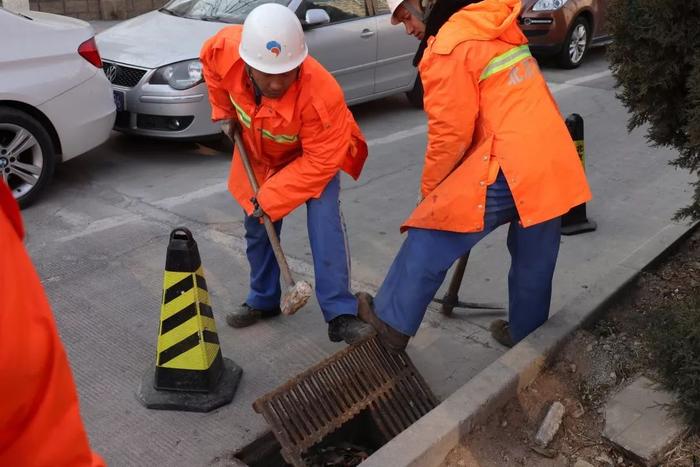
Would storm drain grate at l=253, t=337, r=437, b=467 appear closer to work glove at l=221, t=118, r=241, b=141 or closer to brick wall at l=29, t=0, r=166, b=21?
work glove at l=221, t=118, r=241, b=141

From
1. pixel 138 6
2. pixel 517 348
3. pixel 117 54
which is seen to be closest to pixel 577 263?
pixel 517 348

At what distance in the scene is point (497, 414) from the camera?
304cm

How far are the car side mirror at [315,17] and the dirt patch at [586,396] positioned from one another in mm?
4076

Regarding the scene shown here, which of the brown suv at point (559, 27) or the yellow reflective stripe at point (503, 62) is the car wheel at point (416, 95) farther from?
the yellow reflective stripe at point (503, 62)

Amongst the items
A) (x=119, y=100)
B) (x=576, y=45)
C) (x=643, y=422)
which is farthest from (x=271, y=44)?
(x=576, y=45)

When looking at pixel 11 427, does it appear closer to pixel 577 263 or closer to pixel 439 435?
pixel 439 435

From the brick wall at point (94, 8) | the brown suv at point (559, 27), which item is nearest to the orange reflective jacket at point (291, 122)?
the brown suv at point (559, 27)

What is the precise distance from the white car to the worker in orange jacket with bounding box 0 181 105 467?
14.3ft

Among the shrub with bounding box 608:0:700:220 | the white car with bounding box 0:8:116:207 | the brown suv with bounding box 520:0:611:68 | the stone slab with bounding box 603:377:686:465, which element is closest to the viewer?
the stone slab with bounding box 603:377:686:465

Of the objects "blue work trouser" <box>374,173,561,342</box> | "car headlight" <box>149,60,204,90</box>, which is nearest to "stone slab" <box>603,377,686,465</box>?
"blue work trouser" <box>374,173,561,342</box>

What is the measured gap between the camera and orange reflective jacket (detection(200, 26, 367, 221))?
3.31 m

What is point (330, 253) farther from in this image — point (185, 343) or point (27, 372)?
point (27, 372)

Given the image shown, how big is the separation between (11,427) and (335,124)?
2438mm

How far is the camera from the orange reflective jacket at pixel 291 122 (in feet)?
10.9
